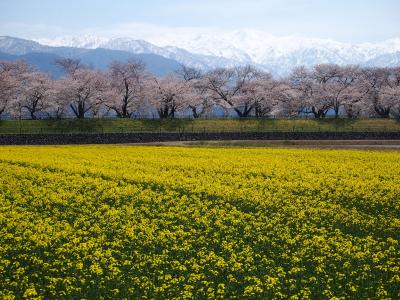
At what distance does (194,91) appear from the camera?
333 feet

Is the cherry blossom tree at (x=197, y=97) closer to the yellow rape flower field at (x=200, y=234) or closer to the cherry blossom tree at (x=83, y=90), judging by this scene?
the cherry blossom tree at (x=83, y=90)

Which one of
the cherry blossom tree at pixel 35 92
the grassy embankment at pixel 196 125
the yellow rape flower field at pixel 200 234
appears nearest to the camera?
the yellow rape flower field at pixel 200 234

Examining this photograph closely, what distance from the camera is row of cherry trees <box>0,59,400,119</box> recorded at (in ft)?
287

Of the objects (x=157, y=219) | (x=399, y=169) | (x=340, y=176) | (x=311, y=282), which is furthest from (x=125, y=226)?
(x=399, y=169)

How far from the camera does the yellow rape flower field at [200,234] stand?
13258 mm

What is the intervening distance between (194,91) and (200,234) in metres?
85.3

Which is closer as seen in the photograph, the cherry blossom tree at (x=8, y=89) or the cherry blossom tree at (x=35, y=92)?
the cherry blossom tree at (x=8, y=89)

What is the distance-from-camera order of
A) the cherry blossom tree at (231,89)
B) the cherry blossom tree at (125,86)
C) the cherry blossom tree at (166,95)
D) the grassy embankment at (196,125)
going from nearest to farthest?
Result: the grassy embankment at (196,125) → the cherry blossom tree at (166,95) → the cherry blossom tree at (125,86) → the cherry blossom tree at (231,89)

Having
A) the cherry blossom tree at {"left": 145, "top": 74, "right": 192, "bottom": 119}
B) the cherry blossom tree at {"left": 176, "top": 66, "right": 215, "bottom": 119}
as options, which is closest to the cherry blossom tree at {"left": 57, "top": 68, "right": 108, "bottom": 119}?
the cherry blossom tree at {"left": 145, "top": 74, "right": 192, "bottom": 119}

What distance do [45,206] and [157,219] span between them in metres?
5.94

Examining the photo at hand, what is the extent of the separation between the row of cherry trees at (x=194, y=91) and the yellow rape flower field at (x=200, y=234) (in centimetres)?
5895

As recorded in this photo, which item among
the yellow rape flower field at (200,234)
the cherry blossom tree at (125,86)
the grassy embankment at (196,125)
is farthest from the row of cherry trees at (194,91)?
the yellow rape flower field at (200,234)

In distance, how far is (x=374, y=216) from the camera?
67.1 feet

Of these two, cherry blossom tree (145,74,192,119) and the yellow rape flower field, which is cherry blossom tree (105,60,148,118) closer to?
cherry blossom tree (145,74,192,119)
